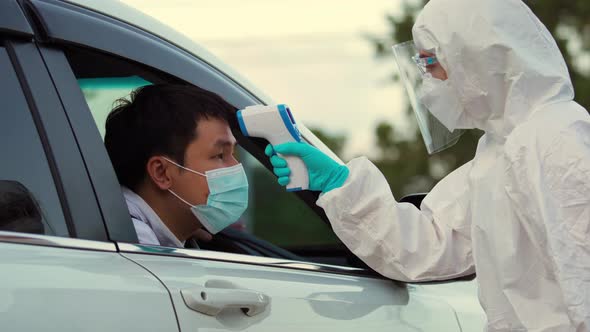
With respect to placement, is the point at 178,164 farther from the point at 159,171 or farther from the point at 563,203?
the point at 563,203

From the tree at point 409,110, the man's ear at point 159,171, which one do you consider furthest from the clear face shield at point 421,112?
the tree at point 409,110

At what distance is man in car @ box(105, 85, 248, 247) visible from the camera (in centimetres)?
318

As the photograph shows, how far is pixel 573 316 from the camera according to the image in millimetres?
2602

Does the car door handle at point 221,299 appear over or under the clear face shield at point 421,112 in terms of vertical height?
under

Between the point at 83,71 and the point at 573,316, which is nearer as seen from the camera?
the point at 573,316

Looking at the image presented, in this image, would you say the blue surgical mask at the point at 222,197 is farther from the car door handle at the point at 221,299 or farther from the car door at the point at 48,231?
the car door at the point at 48,231

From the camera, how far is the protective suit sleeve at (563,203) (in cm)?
260

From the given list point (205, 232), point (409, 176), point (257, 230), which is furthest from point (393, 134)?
point (205, 232)

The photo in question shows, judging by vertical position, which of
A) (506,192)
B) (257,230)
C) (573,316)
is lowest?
(257,230)

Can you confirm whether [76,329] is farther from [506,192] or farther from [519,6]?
[519,6]

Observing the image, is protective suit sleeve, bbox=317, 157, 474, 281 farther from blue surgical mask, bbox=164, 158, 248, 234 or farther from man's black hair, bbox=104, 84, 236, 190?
man's black hair, bbox=104, 84, 236, 190

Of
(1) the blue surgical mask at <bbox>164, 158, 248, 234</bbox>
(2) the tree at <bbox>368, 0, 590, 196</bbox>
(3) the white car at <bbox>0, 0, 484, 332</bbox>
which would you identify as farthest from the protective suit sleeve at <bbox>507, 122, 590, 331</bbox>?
(2) the tree at <bbox>368, 0, 590, 196</bbox>

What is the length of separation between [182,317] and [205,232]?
3.73 ft

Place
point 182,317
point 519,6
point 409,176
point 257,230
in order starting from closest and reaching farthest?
point 182,317, point 519,6, point 409,176, point 257,230
